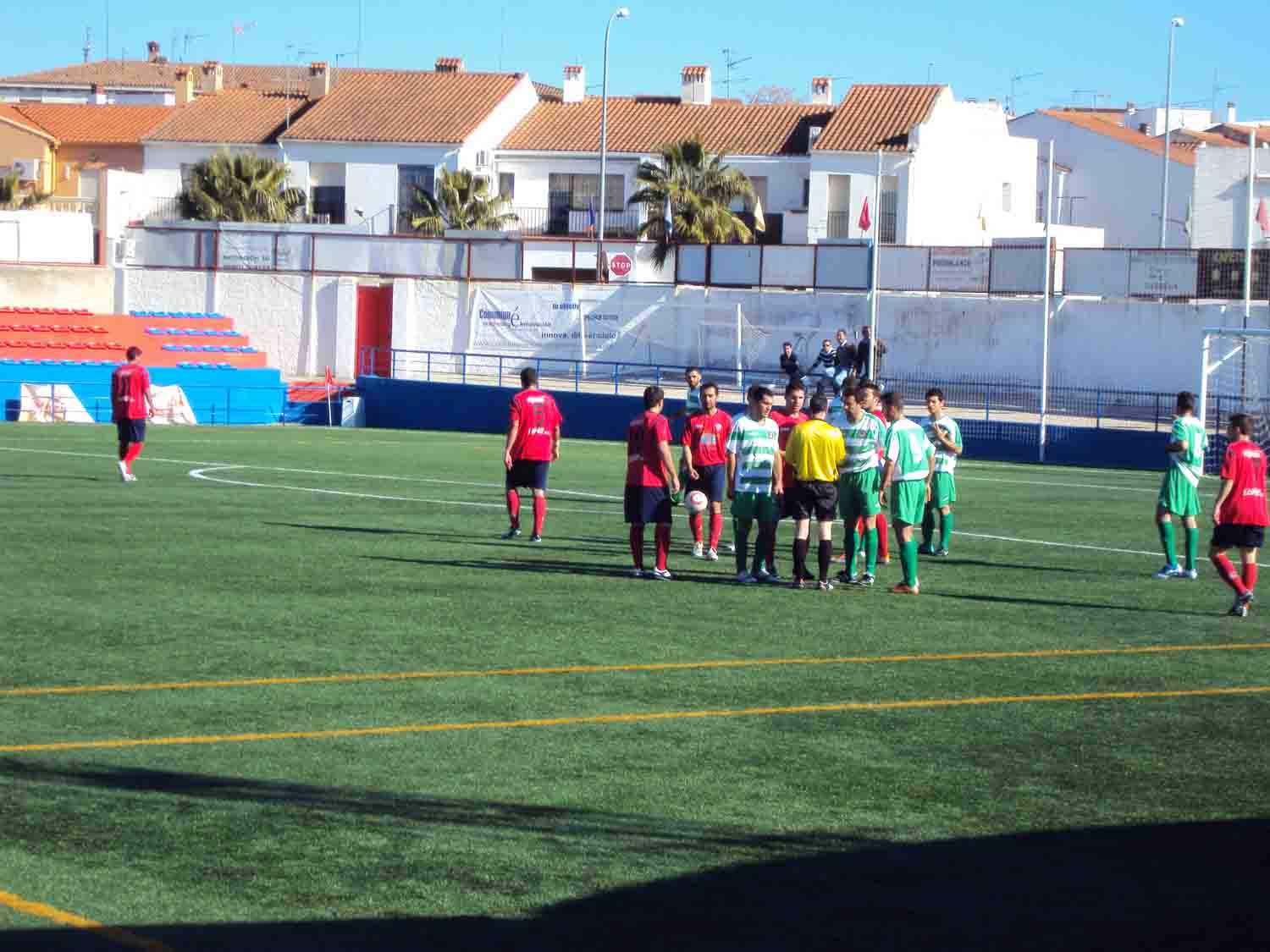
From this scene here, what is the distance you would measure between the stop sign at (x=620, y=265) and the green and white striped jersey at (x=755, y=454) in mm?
39123

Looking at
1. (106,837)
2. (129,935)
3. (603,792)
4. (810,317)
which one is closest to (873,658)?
(603,792)

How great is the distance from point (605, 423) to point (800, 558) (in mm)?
27397

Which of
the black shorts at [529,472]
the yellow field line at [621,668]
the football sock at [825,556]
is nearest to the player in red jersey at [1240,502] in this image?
the yellow field line at [621,668]

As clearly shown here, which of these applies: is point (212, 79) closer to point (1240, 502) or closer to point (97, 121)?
point (97, 121)

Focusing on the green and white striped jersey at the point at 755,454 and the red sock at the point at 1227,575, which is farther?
the green and white striped jersey at the point at 755,454

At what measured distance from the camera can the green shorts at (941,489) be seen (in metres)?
19.3

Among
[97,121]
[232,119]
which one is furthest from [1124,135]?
[97,121]

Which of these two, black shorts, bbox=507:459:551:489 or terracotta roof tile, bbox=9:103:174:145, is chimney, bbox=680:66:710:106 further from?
black shorts, bbox=507:459:551:489

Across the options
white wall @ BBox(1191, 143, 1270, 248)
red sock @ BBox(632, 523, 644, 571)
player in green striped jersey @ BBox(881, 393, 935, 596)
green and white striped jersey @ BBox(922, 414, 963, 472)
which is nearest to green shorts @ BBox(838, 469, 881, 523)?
player in green striped jersey @ BBox(881, 393, 935, 596)

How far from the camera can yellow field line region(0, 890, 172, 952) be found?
6363 mm

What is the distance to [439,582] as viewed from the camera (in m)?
16.2

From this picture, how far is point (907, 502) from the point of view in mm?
16266

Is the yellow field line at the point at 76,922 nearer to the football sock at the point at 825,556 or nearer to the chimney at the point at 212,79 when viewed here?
the football sock at the point at 825,556

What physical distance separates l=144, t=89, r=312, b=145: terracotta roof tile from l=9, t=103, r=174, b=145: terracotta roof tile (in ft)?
13.3
